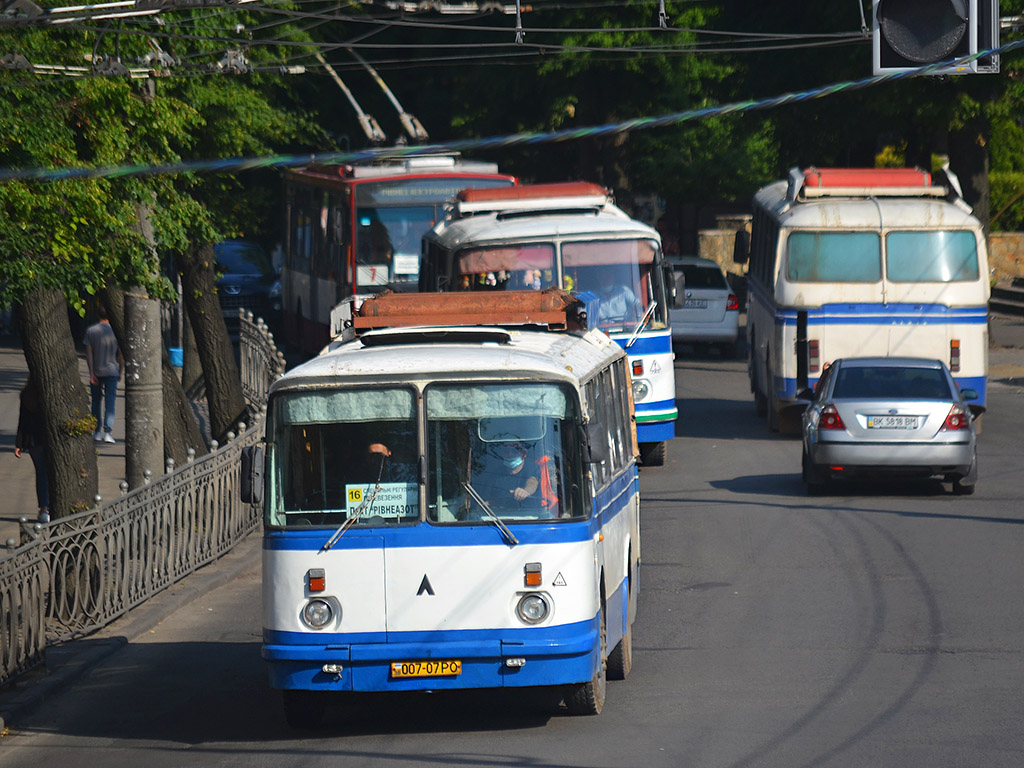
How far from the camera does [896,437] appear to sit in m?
18.7

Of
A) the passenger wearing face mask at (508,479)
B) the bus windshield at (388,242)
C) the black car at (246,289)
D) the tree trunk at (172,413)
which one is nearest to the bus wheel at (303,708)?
the passenger wearing face mask at (508,479)

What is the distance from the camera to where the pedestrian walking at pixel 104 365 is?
25.1m

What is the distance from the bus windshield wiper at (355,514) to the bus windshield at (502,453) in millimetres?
287

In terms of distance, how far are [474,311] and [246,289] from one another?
3030cm

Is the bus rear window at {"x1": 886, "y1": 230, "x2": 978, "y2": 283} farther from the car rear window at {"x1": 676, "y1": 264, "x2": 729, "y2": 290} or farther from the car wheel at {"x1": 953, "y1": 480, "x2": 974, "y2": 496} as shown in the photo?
the car rear window at {"x1": 676, "y1": 264, "x2": 729, "y2": 290}

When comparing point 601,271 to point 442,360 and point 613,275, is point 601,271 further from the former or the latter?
point 442,360

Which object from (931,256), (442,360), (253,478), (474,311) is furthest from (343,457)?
(931,256)

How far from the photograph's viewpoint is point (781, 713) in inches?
392

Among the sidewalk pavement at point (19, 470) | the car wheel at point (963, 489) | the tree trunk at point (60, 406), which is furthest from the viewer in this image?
the sidewalk pavement at point (19, 470)

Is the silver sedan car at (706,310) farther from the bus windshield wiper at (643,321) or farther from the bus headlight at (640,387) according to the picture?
the bus windshield wiper at (643,321)

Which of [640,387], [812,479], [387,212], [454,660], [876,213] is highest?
[387,212]

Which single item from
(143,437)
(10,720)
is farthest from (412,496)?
(143,437)

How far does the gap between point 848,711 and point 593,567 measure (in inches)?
69.6

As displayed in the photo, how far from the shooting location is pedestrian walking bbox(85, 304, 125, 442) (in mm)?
25094
